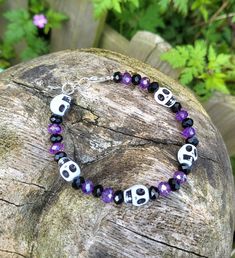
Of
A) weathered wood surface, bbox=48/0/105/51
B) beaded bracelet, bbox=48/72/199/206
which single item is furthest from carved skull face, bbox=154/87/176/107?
weathered wood surface, bbox=48/0/105/51

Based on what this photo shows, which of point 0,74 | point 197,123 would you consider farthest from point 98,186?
point 0,74

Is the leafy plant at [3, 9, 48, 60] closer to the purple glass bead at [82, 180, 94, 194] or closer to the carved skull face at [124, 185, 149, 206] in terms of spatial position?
the purple glass bead at [82, 180, 94, 194]

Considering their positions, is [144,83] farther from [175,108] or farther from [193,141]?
[193,141]

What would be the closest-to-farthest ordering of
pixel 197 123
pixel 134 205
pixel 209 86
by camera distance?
1. pixel 134 205
2. pixel 197 123
3. pixel 209 86

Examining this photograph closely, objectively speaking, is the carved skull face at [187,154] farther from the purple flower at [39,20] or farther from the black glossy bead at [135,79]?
the purple flower at [39,20]

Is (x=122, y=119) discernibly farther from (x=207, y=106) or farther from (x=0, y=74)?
(x=207, y=106)

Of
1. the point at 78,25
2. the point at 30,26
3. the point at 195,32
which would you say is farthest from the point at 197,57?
the point at 30,26

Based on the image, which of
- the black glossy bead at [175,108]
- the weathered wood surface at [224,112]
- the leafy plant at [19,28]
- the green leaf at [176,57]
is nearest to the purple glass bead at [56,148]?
the black glossy bead at [175,108]
